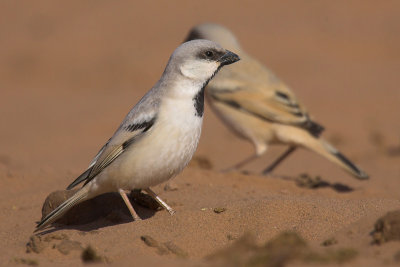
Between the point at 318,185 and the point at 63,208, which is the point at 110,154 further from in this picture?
the point at 318,185

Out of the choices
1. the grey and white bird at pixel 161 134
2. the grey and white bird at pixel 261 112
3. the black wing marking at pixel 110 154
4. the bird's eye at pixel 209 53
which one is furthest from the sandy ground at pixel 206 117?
the bird's eye at pixel 209 53

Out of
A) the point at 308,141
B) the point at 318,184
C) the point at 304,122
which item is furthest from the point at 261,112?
the point at 318,184

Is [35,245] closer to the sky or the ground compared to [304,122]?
closer to the sky

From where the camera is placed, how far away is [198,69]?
6812 mm

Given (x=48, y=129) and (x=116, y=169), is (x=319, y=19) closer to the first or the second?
(x=48, y=129)

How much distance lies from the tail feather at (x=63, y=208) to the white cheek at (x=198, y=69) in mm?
1591

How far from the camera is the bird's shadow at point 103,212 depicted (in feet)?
23.7

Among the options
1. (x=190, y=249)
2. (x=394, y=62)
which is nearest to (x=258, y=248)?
(x=190, y=249)

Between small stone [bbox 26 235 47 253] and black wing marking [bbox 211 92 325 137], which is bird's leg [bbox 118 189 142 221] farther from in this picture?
black wing marking [bbox 211 92 325 137]

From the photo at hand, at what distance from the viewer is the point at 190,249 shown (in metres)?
5.89

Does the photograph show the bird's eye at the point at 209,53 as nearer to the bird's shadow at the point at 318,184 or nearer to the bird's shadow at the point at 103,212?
the bird's shadow at the point at 103,212

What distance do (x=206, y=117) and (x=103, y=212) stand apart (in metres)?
9.74

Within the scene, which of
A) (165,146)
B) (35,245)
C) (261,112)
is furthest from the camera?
(261,112)

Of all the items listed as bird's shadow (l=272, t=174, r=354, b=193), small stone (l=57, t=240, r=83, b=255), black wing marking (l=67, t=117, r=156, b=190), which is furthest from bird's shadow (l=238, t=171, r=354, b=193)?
small stone (l=57, t=240, r=83, b=255)
